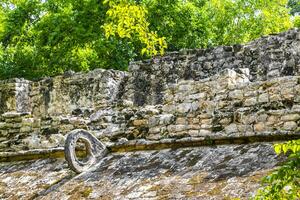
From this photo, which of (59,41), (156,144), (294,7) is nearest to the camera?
(156,144)

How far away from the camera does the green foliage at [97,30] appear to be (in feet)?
68.4

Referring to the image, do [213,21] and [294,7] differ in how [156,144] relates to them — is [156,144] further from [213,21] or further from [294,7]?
[294,7]

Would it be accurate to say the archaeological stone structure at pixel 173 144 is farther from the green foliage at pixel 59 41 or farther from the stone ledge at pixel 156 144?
the green foliage at pixel 59 41

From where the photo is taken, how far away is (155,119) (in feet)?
24.0

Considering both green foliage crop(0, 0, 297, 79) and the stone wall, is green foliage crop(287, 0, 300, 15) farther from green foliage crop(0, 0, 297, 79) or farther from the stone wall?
the stone wall

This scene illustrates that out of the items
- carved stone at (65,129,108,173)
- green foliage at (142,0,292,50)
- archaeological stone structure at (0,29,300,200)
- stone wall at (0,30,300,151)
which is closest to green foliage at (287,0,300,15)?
green foliage at (142,0,292,50)

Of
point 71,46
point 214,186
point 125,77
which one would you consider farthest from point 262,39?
point 71,46

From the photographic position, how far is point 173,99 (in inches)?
298

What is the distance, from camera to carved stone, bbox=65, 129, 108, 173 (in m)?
6.83

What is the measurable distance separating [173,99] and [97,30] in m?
13.9

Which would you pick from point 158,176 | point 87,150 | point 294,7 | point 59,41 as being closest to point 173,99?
point 87,150

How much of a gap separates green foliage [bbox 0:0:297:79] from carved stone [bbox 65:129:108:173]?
12.8m

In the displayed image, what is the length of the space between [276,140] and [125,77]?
8502 millimetres

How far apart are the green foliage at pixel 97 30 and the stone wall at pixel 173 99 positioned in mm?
5408
